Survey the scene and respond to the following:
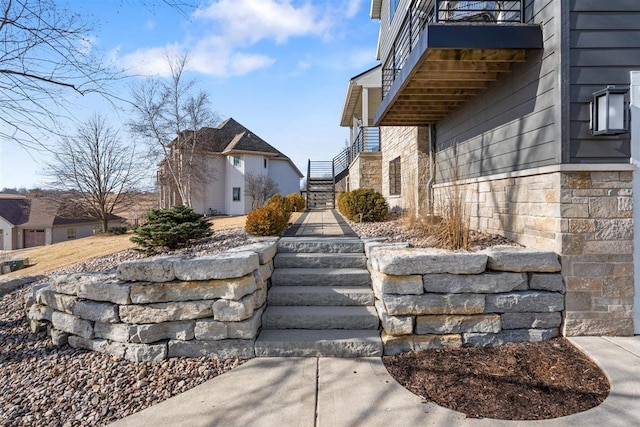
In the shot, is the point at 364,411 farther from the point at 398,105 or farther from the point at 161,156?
the point at 161,156

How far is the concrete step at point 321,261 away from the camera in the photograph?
423cm

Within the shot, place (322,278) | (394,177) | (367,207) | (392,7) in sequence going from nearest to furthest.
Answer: (322,278), (367,207), (394,177), (392,7)

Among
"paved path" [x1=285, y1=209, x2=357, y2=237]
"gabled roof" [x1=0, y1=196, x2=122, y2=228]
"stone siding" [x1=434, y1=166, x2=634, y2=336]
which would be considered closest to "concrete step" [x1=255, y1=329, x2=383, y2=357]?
"stone siding" [x1=434, y1=166, x2=634, y2=336]

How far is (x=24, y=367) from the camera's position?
304 centimetres

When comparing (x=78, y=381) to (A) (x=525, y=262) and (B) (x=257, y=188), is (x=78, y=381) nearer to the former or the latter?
(A) (x=525, y=262)

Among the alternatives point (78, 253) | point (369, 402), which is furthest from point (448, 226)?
point (78, 253)

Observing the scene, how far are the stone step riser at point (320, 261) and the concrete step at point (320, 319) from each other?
81 cm

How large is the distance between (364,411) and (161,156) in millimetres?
19522

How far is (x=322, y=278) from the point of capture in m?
3.95

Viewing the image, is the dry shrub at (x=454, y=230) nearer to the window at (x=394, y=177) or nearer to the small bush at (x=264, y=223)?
the small bush at (x=264, y=223)

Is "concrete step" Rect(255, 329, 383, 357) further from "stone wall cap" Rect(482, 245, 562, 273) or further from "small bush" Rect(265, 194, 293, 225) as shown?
"small bush" Rect(265, 194, 293, 225)

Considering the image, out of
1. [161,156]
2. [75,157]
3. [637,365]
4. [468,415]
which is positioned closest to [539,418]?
[468,415]

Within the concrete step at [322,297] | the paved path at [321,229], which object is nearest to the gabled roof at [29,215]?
the paved path at [321,229]

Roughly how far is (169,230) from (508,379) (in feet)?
16.9
